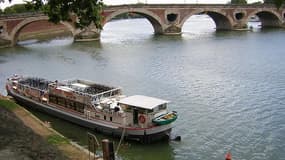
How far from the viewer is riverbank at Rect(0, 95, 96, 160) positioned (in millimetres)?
15320

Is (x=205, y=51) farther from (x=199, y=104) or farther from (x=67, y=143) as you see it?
(x=67, y=143)

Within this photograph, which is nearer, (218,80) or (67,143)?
(67,143)

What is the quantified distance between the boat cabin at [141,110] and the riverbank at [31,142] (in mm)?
4500

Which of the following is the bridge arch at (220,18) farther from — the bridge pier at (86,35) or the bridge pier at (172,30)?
the bridge pier at (86,35)

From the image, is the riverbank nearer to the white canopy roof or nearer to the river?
the river

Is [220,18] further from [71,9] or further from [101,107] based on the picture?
[71,9]

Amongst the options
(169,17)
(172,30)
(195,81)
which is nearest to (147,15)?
(172,30)

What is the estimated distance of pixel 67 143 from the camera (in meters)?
18.0

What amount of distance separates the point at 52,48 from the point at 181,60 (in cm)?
2686

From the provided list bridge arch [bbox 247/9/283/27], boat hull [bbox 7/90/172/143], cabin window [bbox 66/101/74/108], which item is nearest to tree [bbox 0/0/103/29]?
boat hull [bbox 7/90/172/143]

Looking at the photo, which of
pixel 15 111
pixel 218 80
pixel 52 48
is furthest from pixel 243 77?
pixel 52 48

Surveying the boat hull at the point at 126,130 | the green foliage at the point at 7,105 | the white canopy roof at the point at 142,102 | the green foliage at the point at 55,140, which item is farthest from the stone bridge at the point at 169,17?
the green foliage at the point at 55,140

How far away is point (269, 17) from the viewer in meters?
101

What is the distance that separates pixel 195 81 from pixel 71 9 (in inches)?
820
